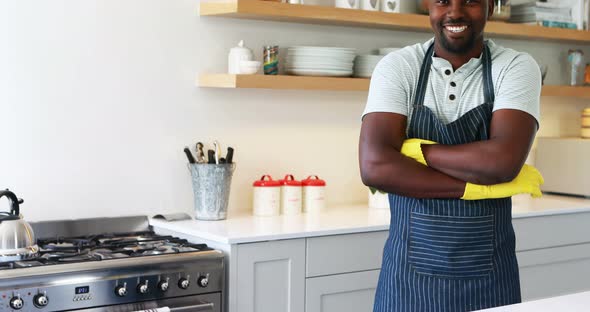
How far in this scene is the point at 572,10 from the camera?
179 inches

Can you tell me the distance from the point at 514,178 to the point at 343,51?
4.61 feet

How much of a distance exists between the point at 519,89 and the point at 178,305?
130 centimetres

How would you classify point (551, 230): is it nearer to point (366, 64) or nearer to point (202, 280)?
point (366, 64)

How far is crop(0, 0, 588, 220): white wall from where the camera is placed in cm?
316

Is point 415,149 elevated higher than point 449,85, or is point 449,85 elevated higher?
point 449,85

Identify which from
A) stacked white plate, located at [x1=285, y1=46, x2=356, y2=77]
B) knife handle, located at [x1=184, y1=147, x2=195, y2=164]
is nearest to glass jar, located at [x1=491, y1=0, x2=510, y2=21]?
stacked white plate, located at [x1=285, y1=46, x2=356, y2=77]

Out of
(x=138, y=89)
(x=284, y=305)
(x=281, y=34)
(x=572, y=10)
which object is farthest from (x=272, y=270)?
(x=572, y=10)

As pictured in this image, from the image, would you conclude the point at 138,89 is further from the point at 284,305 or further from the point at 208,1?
the point at 284,305

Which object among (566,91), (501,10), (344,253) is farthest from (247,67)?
(566,91)

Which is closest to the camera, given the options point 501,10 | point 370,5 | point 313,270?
point 313,270

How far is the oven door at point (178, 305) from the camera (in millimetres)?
2742

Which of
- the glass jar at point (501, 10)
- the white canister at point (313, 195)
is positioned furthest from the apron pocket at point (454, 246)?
the glass jar at point (501, 10)

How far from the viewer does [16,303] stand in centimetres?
253

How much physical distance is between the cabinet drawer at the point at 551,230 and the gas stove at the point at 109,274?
145 cm
